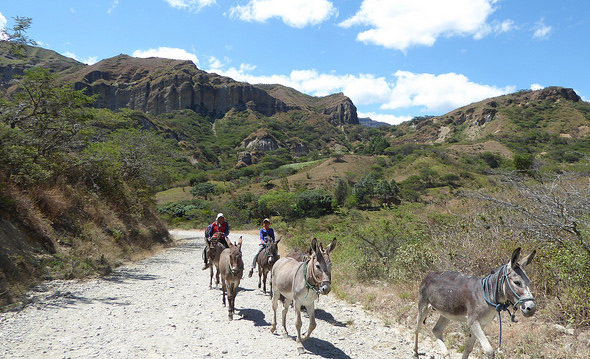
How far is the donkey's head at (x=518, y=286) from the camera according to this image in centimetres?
364

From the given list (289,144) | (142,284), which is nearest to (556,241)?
(142,284)

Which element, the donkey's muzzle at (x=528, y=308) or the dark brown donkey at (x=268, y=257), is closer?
the donkey's muzzle at (x=528, y=308)

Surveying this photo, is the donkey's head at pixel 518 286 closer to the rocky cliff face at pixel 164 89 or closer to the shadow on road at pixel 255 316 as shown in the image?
the shadow on road at pixel 255 316

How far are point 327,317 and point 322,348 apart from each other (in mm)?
1781

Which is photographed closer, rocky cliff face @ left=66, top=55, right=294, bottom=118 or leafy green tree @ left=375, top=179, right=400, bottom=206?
leafy green tree @ left=375, top=179, right=400, bottom=206

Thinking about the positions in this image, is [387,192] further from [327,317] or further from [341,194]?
[327,317]

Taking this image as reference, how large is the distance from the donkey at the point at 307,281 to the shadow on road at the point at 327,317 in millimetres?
1407

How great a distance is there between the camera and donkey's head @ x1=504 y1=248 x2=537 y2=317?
3645mm

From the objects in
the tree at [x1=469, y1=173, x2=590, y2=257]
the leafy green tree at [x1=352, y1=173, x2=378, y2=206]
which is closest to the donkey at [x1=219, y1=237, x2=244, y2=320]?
the tree at [x1=469, y1=173, x2=590, y2=257]

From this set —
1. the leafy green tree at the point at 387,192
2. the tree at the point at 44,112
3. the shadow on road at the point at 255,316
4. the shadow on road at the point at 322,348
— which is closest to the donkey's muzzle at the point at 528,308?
the shadow on road at the point at 322,348

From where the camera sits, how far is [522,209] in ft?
20.0

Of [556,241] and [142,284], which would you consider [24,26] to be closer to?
[142,284]

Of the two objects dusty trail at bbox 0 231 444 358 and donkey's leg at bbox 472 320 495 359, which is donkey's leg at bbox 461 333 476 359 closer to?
donkey's leg at bbox 472 320 495 359

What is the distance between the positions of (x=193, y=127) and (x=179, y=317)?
149331 millimetres
